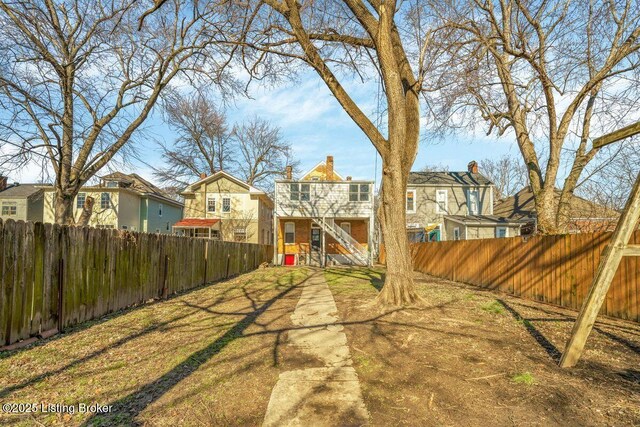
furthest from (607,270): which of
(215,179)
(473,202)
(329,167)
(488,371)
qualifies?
(215,179)

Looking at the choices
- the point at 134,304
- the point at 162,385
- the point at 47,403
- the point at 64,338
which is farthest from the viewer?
the point at 134,304

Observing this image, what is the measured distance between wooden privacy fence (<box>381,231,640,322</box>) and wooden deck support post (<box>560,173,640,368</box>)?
3272 millimetres

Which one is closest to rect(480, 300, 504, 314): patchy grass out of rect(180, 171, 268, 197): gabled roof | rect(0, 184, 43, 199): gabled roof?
rect(180, 171, 268, 197): gabled roof

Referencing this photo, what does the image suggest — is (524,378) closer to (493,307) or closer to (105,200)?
(493,307)

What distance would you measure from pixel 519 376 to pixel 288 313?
4.32 metres

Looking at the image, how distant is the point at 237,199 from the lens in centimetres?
2944

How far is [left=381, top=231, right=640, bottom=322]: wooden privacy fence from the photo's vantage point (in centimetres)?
632

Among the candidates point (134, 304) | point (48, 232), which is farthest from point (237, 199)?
point (48, 232)

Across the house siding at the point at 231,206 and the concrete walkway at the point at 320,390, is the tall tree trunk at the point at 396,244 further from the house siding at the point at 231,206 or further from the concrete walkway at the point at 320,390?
the house siding at the point at 231,206

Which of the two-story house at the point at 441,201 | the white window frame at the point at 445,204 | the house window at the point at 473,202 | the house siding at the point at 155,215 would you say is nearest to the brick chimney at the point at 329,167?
the two-story house at the point at 441,201

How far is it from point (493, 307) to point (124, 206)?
Result: 2918 centimetres

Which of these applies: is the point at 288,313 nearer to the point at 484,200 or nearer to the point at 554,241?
the point at 554,241

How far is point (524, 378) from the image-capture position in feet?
11.6

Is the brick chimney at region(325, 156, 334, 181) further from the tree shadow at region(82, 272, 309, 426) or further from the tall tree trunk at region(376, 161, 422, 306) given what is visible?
the tree shadow at region(82, 272, 309, 426)
